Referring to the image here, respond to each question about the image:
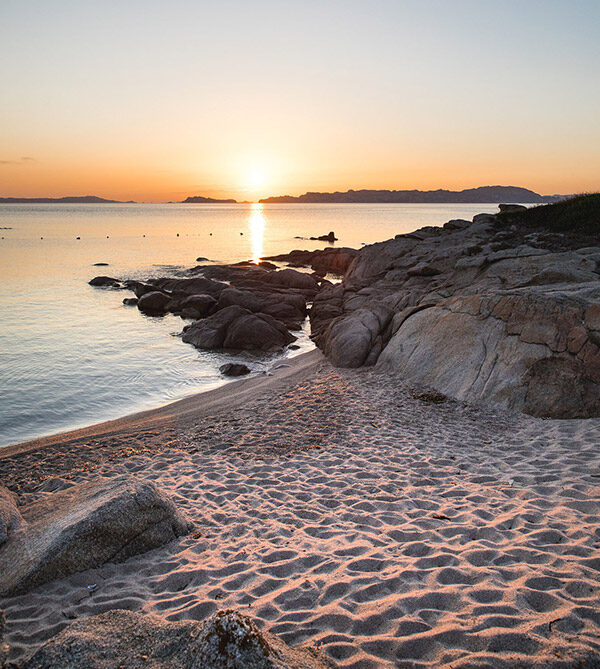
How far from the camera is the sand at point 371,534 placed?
146 inches

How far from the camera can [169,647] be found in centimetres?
314

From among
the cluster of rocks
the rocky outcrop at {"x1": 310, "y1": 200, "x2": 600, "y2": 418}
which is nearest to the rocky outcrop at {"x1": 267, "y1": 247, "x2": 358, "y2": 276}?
the cluster of rocks

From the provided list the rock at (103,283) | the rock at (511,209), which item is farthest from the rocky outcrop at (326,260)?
the rock at (511,209)

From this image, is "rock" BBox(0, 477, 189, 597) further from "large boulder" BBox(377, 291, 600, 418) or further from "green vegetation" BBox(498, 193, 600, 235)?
"green vegetation" BBox(498, 193, 600, 235)

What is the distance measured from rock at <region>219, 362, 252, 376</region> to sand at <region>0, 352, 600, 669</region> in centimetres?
596

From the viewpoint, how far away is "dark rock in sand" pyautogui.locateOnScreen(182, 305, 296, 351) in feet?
66.2

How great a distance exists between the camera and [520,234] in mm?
21000

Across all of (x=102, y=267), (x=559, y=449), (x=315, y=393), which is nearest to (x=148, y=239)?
(x=102, y=267)

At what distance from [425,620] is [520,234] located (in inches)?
808

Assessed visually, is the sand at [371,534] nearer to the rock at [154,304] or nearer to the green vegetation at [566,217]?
the green vegetation at [566,217]

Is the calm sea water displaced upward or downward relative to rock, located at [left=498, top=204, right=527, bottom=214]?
downward

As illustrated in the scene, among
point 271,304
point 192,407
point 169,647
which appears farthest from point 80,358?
point 169,647

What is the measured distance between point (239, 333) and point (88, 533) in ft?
50.8

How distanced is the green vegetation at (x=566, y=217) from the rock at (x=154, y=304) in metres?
19.6
